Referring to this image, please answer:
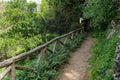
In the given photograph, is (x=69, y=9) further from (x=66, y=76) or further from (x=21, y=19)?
(x=66, y=76)

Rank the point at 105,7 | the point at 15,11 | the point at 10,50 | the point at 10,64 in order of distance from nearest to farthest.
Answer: the point at 10,64 → the point at 105,7 → the point at 15,11 → the point at 10,50

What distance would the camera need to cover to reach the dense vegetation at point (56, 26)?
22.2 feet

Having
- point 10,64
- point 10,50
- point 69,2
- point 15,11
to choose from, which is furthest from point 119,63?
point 69,2

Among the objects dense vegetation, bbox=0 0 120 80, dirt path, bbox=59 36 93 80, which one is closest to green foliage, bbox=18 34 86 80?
dense vegetation, bbox=0 0 120 80

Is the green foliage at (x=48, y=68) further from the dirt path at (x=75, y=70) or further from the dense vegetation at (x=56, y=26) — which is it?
the dirt path at (x=75, y=70)

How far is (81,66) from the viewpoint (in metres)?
8.13

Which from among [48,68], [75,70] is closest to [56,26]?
[75,70]

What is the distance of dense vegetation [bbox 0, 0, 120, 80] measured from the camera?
22.2 ft

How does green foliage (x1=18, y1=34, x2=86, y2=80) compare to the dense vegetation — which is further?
the dense vegetation

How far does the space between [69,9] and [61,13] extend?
0.90 m

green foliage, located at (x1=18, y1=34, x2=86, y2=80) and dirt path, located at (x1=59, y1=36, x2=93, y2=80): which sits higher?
green foliage, located at (x1=18, y1=34, x2=86, y2=80)

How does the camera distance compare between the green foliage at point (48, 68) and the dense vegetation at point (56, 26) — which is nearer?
the green foliage at point (48, 68)

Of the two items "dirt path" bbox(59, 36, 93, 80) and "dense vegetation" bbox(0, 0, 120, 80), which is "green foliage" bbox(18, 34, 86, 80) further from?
"dirt path" bbox(59, 36, 93, 80)

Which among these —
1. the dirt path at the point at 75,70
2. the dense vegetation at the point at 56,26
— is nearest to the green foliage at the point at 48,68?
the dense vegetation at the point at 56,26
